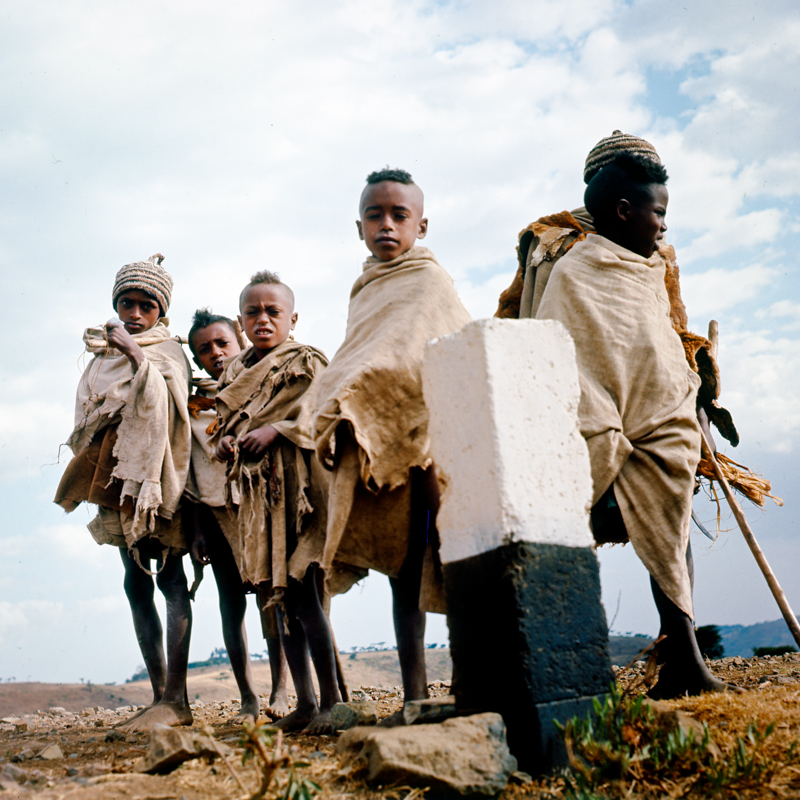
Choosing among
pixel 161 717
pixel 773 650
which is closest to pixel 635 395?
pixel 161 717

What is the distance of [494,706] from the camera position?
97.3 inches

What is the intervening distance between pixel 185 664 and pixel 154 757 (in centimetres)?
231

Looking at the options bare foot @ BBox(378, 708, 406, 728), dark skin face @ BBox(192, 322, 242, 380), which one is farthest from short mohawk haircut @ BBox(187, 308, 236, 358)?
bare foot @ BBox(378, 708, 406, 728)

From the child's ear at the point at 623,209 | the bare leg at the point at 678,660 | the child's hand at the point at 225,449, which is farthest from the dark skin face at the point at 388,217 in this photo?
the bare leg at the point at 678,660

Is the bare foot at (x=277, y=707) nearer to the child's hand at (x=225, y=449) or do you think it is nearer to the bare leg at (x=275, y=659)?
the bare leg at (x=275, y=659)

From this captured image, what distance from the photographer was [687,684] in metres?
3.30

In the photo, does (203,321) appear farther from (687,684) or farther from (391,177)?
(687,684)

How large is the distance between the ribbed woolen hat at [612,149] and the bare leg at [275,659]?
3.31 meters

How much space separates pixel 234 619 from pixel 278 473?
1.18 meters

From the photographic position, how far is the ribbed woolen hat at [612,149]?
460 centimetres

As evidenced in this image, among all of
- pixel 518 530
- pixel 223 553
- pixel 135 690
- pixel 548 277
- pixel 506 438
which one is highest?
pixel 548 277

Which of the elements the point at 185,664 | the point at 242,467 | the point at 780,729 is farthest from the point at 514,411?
the point at 185,664

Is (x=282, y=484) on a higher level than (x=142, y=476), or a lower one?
lower

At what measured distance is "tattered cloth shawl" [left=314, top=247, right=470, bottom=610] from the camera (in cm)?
320
